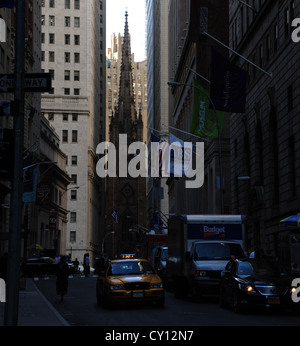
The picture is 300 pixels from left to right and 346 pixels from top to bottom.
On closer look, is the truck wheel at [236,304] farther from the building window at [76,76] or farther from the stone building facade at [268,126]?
the building window at [76,76]

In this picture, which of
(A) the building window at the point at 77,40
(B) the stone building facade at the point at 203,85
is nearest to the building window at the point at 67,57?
(A) the building window at the point at 77,40

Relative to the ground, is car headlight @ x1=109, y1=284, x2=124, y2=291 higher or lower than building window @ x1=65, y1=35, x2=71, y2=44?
lower

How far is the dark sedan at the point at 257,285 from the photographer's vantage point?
18.5 m

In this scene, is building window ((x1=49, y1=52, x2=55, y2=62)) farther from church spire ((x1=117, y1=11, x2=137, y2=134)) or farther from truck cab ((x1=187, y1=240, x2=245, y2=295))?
truck cab ((x1=187, y1=240, x2=245, y2=295))

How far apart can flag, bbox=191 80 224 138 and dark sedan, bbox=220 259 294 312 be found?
58.6 feet

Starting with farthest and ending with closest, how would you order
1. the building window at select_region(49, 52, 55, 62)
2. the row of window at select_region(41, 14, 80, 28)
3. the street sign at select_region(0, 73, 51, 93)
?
the row of window at select_region(41, 14, 80, 28) < the building window at select_region(49, 52, 55, 62) < the street sign at select_region(0, 73, 51, 93)

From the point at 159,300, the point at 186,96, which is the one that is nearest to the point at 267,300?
the point at 159,300

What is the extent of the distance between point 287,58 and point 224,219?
47.3 ft

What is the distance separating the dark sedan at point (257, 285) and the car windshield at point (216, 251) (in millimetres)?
4319

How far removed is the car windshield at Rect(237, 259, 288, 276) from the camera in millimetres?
19719

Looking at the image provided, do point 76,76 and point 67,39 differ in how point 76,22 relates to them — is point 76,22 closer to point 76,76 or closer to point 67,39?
point 67,39

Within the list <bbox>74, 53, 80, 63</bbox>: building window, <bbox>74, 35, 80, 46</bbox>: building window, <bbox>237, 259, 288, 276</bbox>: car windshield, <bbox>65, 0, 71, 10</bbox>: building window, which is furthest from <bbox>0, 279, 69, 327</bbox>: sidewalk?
<bbox>65, 0, 71, 10</bbox>: building window

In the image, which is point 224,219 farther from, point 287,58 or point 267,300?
point 287,58

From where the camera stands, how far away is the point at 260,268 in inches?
788
